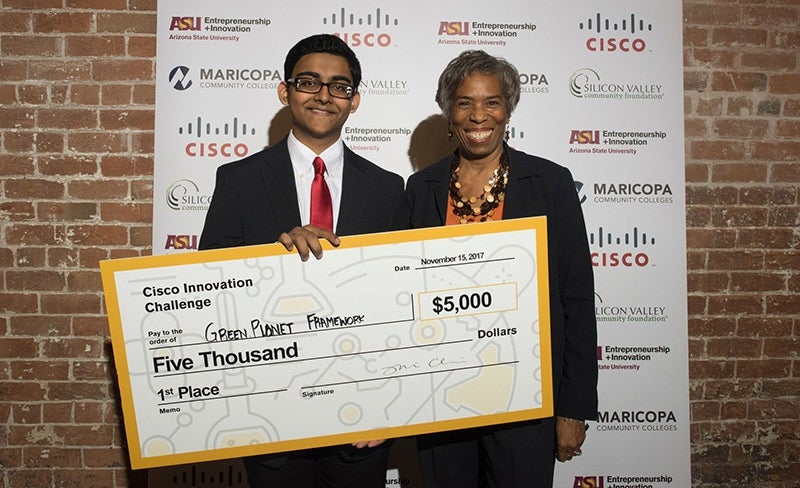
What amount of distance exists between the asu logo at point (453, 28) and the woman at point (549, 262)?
2.93ft

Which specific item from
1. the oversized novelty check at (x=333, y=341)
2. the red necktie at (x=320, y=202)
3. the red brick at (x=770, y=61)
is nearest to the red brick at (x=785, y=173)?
the red brick at (x=770, y=61)

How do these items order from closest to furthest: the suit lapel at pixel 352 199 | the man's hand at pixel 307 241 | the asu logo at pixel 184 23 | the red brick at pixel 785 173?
1. the man's hand at pixel 307 241
2. the suit lapel at pixel 352 199
3. the asu logo at pixel 184 23
4. the red brick at pixel 785 173

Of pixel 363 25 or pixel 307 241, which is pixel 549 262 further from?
pixel 363 25

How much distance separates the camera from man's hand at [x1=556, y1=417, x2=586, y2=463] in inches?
75.1

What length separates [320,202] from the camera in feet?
6.26

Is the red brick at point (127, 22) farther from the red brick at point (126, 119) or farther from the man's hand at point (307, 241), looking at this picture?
the man's hand at point (307, 241)

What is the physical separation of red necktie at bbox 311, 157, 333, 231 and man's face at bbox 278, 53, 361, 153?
10 centimetres

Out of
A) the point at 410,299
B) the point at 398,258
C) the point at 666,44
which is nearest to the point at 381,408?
the point at 410,299

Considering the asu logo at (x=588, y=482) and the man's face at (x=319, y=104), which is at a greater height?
the man's face at (x=319, y=104)

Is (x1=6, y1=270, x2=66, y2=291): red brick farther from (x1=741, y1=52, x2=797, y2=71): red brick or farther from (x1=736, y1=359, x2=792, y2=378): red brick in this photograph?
(x1=741, y1=52, x2=797, y2=71): red brick

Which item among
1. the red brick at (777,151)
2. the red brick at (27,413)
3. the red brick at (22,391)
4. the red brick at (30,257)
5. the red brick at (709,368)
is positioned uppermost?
the red brick at (777,151)

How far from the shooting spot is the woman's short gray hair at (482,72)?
1942 mm

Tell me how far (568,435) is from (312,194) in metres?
1.10

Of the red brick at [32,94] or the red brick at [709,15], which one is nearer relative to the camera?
the red brick at [32,94]
